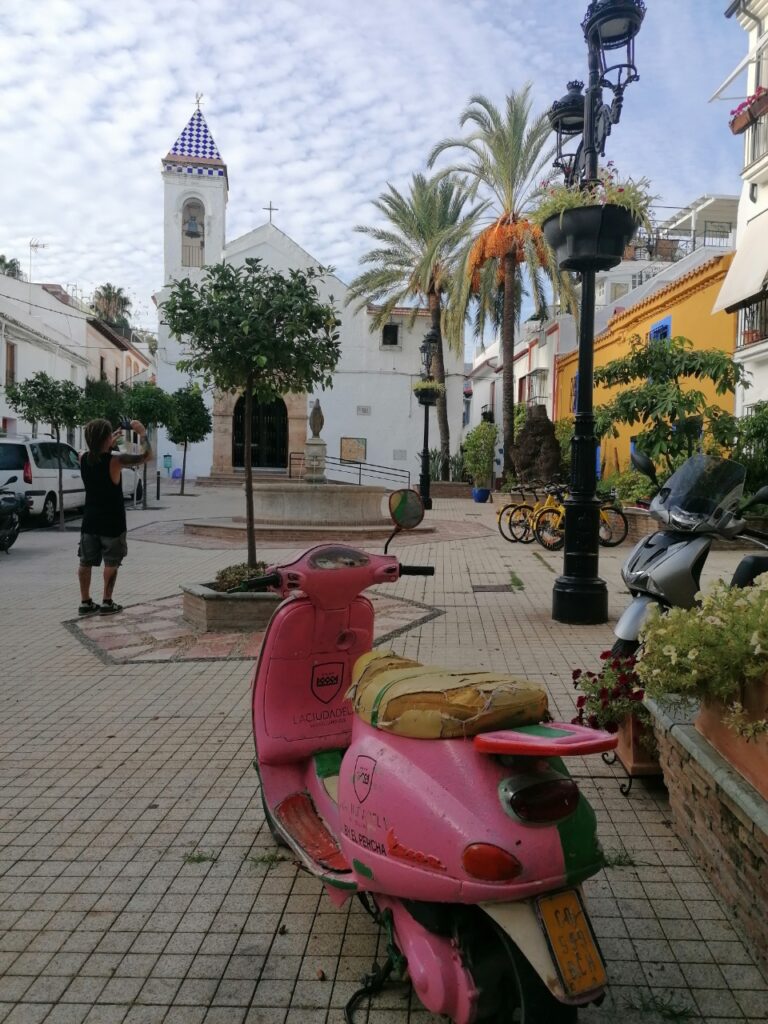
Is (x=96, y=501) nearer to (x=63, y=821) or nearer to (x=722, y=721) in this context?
(x=63, y=821)

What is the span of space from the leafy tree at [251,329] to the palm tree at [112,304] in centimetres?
6445

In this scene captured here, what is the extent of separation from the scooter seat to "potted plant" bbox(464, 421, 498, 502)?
24.5 m

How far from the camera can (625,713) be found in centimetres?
360

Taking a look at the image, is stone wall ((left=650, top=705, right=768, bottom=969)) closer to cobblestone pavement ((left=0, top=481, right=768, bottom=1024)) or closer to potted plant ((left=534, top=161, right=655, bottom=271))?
cobblestone pavement ((left=0, top=481, right=768, bottom=1024))

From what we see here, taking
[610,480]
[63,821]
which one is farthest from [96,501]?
[610,480]

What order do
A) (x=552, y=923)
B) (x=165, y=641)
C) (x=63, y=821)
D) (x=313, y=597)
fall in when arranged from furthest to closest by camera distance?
(x=165, y=641)
(x=63, y=821)
(x=313, y=597)
(x=552, y=923)

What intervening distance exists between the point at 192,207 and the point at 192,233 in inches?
43.4

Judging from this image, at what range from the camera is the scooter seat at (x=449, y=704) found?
1964 mm

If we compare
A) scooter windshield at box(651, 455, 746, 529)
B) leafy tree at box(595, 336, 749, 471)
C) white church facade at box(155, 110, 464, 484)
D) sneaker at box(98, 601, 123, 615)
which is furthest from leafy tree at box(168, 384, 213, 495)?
scooter windshield at box(651, 455, 746, 529)

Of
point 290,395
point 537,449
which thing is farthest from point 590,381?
point 290,395

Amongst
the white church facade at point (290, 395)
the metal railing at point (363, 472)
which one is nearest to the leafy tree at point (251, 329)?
the white church facade at point (290, 395)

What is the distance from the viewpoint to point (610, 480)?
1648cm

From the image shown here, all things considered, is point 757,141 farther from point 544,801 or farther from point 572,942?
point 572,942

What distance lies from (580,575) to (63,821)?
487cm
